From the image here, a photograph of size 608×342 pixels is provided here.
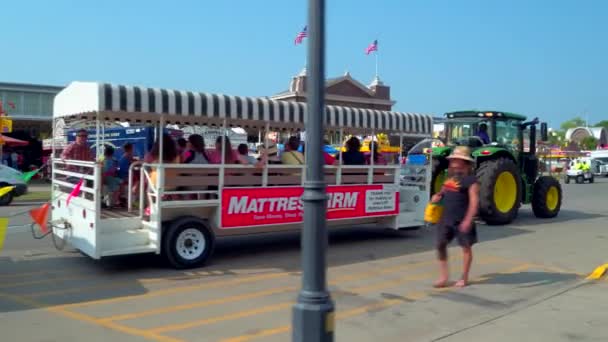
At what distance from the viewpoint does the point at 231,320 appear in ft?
19.1

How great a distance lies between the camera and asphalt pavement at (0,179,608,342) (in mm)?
5438

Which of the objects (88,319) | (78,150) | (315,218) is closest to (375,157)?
(78,150)

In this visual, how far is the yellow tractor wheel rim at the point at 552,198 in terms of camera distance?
15094 mm

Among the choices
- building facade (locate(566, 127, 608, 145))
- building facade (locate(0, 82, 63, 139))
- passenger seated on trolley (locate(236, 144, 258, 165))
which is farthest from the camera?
building facade (locate(566, 127, 608, 145))

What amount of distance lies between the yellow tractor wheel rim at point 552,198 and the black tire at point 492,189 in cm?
187

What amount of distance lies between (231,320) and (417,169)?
21.8ft

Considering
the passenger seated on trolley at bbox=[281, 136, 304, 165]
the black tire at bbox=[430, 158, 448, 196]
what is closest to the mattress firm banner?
the passenger seated on trolley at bbox=[281, 136, 304, 165]

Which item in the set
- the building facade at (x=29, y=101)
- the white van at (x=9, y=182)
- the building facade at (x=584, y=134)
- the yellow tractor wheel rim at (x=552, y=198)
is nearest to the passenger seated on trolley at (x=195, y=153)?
the yellow tractor wheel rim at (x=552, y=198)

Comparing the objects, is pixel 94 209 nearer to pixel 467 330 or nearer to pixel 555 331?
pixel 467 330

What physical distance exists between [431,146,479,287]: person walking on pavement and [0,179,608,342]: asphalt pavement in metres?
0.37

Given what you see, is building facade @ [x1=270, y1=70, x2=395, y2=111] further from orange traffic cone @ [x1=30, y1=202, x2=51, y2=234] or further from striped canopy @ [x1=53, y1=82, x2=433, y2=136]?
orange traffic cone @ [x1=30, y1=202, x2=51, y2=234]

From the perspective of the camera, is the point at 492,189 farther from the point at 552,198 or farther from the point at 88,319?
the point at 88,319

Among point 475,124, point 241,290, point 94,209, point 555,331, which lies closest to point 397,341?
point 555,331

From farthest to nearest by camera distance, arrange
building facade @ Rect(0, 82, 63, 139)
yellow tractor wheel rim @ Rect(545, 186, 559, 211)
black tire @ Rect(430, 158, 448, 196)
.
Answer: building facade @ Rect(0, 82, 63, 139) < yellow tractor wheel rim @ Rect(545, 186, 559, 211) < black tire @ Rect(430, 158, 448, 196)
